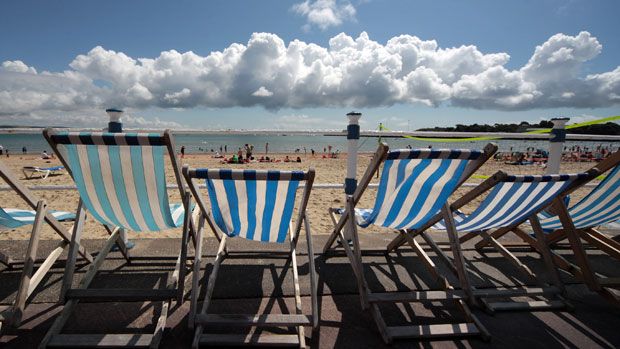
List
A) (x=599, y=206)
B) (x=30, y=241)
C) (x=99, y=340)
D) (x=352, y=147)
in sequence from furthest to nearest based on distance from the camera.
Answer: (x=352, y=147) → (x=599, y=206) → (x=30, y=241) → (x=99, y=340)

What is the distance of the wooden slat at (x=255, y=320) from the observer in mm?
1620

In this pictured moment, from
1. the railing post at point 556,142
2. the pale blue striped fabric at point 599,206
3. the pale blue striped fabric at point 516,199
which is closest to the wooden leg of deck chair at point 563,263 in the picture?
the pale blue striped fabric at point 599,206

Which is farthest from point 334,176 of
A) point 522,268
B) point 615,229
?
A: point 522,268

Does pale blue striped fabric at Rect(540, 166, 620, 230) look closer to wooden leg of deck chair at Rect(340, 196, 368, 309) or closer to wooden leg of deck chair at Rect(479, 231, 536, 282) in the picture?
wooden leg of deck chair at Rect(479, 231, 536, 282)

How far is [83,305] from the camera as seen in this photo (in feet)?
6.28

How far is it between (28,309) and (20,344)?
0.34 metres

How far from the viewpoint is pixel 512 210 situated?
204 centimetres

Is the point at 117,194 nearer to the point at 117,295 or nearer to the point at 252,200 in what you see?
the point at 117,295

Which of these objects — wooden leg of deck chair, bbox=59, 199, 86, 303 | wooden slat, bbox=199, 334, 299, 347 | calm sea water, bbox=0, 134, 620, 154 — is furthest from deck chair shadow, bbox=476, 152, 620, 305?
calm sea water, bbox=0, 134, 620, 154

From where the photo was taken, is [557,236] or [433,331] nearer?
[433,331]

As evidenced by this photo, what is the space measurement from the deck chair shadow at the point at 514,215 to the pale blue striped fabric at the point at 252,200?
104 centimetres

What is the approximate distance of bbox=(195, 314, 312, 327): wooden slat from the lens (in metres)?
1.62

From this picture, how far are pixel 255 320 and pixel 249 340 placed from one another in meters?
0.10

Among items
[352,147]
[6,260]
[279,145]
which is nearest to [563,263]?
[352,147]
